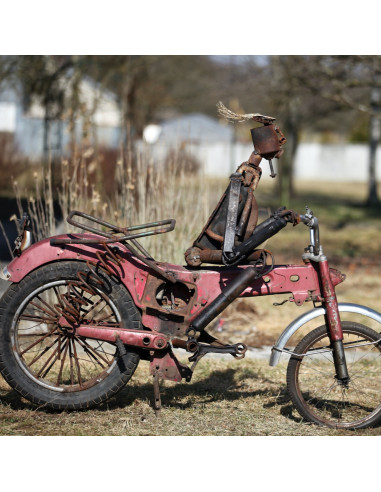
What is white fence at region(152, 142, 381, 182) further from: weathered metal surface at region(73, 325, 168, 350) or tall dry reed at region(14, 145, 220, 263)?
weathered metal surface at region(73, 325, 168, 350)

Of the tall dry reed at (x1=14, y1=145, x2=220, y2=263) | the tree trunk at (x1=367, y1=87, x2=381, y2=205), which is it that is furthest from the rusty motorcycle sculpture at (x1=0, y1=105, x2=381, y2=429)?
the tree trunk at (x1=367, y1=87, x2=381, y2=205)

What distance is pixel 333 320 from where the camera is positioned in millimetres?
4086

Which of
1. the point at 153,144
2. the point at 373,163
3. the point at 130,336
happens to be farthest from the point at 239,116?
the point at 373,163

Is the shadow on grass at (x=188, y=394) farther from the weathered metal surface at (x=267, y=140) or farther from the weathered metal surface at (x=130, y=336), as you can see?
the weathered metal surface at (x=267, y=140)

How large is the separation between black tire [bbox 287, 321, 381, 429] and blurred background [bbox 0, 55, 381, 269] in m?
1.48

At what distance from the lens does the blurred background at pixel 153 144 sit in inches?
263

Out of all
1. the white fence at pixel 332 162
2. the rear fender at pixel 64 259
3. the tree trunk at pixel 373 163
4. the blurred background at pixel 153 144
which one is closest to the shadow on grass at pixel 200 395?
→ the rear fender at pixel 64 259

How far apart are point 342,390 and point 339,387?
0.50 ft

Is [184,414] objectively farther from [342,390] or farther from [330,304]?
[330,304]

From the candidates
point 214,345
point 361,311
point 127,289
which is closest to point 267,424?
point 214,345

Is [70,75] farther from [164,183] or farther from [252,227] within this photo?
[252,227]

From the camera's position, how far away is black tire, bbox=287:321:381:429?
4145 mm

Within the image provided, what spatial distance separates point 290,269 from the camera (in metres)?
4.21

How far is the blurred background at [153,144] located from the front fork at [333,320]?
3.69 feet
